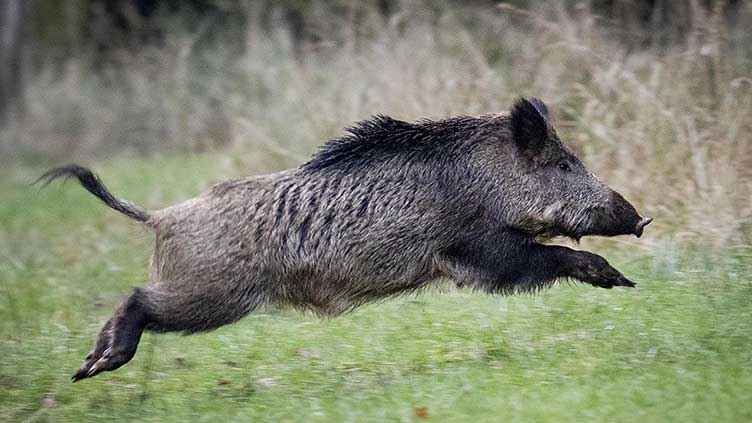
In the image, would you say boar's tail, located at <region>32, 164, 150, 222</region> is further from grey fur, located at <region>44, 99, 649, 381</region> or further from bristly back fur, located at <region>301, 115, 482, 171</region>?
bristly back fur, located at <region>301, 115, 482, 171</region>

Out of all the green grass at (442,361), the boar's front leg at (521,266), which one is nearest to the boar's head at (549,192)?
the boar's front leg at (521,266)

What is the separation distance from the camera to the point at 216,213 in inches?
215

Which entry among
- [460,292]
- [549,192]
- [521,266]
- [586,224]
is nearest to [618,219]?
[586,224]

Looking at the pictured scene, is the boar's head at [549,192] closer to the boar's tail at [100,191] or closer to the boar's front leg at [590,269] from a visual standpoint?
the boar's front leg at [590,269]

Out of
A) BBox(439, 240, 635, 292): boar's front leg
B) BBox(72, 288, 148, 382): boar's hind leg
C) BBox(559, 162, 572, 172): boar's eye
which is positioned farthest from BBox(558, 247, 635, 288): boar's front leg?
BBox(72, 288, 148, 382): boar's hind leg

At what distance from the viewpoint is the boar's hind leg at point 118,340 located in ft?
16.8

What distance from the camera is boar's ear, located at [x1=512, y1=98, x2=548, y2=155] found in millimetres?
5605

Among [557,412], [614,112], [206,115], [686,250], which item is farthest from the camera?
[206,115]

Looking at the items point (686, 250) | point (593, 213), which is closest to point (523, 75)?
point (686, 250)

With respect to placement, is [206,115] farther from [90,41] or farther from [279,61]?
[90,41]

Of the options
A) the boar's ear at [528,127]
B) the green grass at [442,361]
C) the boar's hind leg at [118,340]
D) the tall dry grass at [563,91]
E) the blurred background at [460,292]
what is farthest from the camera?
the tall dry grass at [563,91]

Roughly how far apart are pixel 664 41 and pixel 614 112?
147 centimetres

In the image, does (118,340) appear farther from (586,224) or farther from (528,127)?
(586,224)

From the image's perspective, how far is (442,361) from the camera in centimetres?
556
